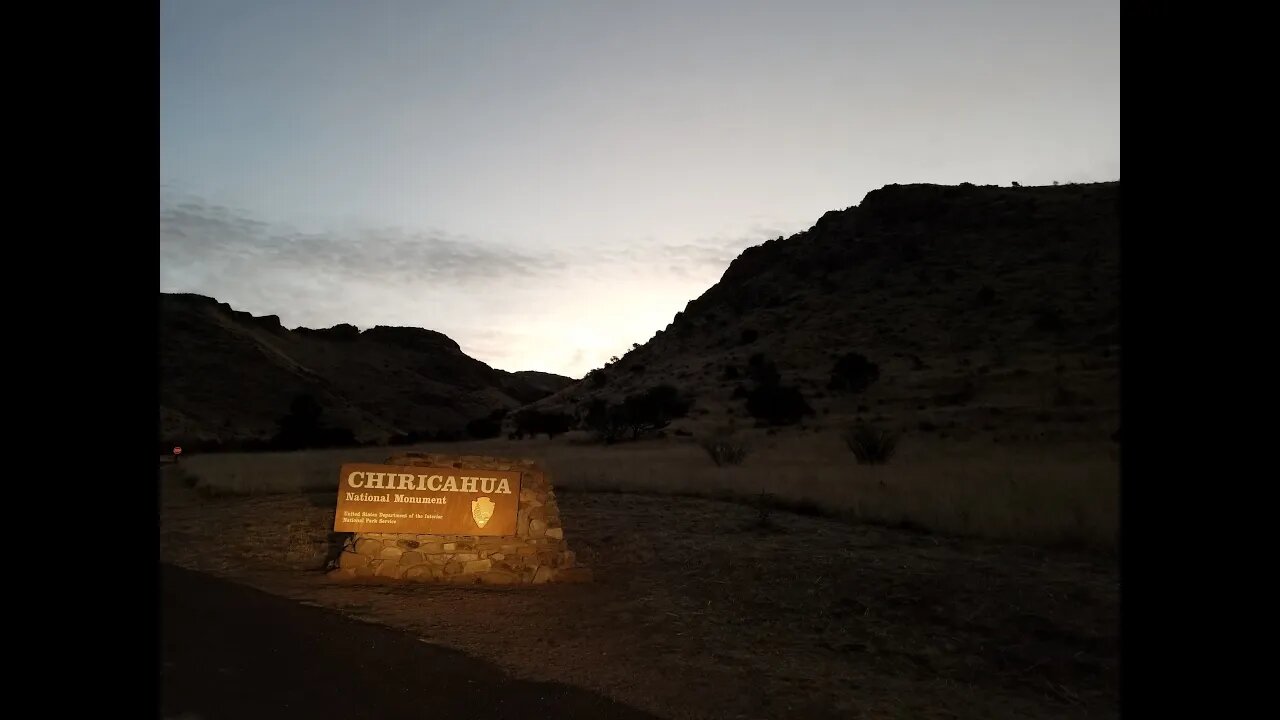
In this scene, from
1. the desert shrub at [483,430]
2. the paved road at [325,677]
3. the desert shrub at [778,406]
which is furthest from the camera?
the desert shrub at [483,430]

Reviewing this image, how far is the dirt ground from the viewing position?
21.9ft

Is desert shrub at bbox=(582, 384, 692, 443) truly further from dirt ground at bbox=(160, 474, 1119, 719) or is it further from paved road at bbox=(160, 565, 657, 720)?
paved road at bbox=(160, 565, 657, 720)

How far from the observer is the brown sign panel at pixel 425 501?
1097 centimetres

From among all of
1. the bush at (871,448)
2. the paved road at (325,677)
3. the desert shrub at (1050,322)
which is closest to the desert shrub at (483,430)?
the bush at (871,448)

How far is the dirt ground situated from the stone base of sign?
45 centimetres

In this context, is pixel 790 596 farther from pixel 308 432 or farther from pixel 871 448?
pixel 308 432

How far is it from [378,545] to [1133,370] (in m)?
10.8

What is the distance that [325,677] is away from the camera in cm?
639

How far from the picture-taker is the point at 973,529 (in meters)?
13.7

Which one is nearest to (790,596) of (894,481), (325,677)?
(325,677)

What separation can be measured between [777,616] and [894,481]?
421 inches

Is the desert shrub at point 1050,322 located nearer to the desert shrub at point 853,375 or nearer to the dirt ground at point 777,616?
the desert shrub at point 853,375

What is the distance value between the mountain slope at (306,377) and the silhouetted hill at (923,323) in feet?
87.5

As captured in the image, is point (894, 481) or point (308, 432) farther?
point (308, 432)
